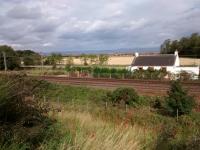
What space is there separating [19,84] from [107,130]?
1.64 meters

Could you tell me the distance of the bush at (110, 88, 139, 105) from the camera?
3566cm

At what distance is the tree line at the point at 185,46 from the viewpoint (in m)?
116

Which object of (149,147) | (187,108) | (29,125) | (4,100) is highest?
(4,100)

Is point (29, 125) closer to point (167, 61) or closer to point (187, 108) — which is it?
point (187, 108)

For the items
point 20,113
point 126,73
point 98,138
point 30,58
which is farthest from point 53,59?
point 20,113

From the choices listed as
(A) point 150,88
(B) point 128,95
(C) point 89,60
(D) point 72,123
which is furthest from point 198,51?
(D) point 72,123

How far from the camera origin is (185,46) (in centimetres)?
12119

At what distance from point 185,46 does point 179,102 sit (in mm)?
94168

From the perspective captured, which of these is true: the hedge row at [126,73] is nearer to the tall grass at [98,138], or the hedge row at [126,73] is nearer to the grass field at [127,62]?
the grass field at [127,62]

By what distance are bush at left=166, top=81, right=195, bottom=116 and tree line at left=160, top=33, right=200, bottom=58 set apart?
8540 cm

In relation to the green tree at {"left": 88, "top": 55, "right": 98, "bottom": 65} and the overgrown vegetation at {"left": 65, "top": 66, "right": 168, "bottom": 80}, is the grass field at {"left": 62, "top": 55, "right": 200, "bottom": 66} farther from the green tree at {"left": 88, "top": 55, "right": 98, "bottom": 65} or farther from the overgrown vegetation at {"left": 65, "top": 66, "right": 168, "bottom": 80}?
the overgrown vegetation at {"left": 65, "top": 66, "right": 168, "bottom": 80}

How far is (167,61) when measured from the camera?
76125mm

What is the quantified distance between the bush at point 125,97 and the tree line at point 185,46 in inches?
3167

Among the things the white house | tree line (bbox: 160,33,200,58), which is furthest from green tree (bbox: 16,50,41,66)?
tree line (bbox: 160,33,200,58)
